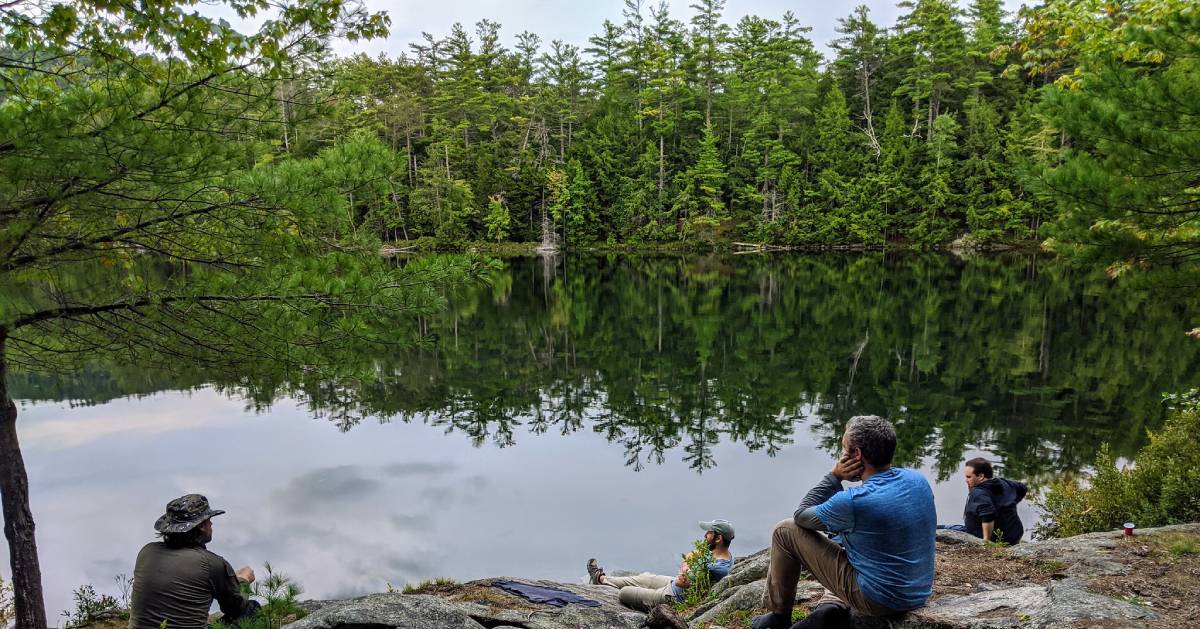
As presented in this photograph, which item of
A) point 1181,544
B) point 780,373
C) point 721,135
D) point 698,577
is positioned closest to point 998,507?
point 1181,544

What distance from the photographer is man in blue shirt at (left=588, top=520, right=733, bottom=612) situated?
635 cm

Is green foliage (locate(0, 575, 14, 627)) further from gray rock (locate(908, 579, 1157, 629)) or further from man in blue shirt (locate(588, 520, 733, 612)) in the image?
gray rock (locate(908, 579, 1157, 629))

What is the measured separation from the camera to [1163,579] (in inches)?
173

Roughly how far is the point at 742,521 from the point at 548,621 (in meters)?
4.98

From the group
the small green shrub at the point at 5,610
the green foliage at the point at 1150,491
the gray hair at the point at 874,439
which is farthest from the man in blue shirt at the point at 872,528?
the small green shrub at the point at 5,610

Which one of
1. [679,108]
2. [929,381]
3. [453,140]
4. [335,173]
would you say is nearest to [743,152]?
[679,108]

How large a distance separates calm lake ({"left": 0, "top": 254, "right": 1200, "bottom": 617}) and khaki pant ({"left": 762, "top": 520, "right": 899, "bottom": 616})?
3.50m

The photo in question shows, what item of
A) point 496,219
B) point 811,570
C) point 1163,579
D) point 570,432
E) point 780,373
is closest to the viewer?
point 811,570

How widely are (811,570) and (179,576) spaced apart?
3.55m

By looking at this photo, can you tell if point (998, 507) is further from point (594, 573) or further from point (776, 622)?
point (594, 573)

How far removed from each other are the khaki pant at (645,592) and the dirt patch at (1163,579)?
3269mm

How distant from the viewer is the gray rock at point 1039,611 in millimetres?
3619

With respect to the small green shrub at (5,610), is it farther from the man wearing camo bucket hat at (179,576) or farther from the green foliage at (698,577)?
the green foliage at (698,577)

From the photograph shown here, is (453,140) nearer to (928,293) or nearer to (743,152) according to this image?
(743,152)
